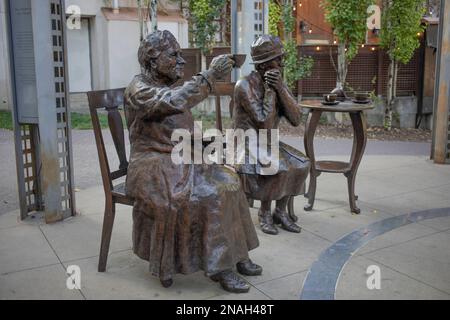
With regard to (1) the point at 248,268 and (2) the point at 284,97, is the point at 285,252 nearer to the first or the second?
(1) the point at 248,268

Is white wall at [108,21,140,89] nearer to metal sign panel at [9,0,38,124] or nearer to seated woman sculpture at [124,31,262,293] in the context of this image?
metal sign panel at [9,0,38,124]

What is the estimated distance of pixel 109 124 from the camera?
329 centimetres

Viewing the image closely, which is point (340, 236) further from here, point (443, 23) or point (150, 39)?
point (443, 23)

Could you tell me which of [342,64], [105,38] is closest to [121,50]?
[105,38]

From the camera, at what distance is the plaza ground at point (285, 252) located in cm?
297

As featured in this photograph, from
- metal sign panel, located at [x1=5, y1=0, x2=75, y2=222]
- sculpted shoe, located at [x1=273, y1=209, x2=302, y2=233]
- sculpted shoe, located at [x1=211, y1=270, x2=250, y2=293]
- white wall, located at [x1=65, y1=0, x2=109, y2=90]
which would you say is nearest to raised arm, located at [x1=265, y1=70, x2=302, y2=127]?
sculpted shoe, located at [x1=273, y1=209, x2=302, y2=233]

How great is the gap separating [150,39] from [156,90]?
33cm

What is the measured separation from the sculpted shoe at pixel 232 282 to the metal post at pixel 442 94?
175 inches

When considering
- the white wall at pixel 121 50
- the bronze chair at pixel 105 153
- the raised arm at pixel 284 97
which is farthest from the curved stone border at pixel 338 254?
the white wall at pixel 121 50

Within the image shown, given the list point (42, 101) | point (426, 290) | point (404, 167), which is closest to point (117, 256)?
point (42, 101)

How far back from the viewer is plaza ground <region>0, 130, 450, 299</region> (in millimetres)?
2967

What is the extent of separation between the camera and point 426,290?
2965 millimetres

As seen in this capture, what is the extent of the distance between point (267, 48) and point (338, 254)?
158 centimetres

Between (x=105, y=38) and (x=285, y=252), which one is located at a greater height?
(x=105, y=38)
